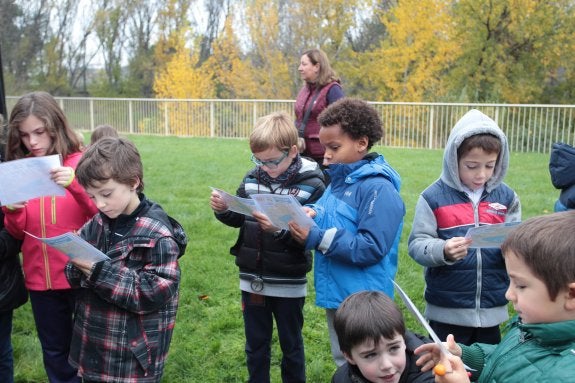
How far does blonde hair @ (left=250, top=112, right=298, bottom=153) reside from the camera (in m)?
3.19

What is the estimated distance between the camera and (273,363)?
3.88 metres

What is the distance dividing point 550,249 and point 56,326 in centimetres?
255

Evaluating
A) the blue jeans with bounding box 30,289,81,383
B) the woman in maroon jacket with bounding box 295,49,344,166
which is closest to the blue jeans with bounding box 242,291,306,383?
the blue jeans with bounding box 30,289,81,383

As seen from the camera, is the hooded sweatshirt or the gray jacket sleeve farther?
the hooded sweatshirt

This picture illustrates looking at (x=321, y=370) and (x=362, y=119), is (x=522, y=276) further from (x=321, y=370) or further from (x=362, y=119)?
(x=321, y=370)

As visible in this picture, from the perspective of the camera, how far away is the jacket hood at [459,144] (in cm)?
295

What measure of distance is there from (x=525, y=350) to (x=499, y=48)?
20.3 metres

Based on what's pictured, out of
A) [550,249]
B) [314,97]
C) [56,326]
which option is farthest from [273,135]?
[314,97]

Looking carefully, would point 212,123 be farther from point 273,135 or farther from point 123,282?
point 123,282

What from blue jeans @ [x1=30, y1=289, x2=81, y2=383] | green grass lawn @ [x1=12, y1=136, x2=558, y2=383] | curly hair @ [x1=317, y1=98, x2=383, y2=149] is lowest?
green grass lawn @ [x1=12, y1=136, x2=558, y2=383]

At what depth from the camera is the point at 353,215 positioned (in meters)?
2.84

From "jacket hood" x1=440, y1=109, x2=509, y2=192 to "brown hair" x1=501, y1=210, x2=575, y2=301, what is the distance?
1.27m

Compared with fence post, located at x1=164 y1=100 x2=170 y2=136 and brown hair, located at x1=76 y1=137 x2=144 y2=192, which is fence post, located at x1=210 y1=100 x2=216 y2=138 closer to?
fence post, located at x1=164 y1=100 x2=170 y2=136

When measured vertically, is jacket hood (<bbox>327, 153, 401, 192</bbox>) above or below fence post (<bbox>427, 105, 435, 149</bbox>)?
above
